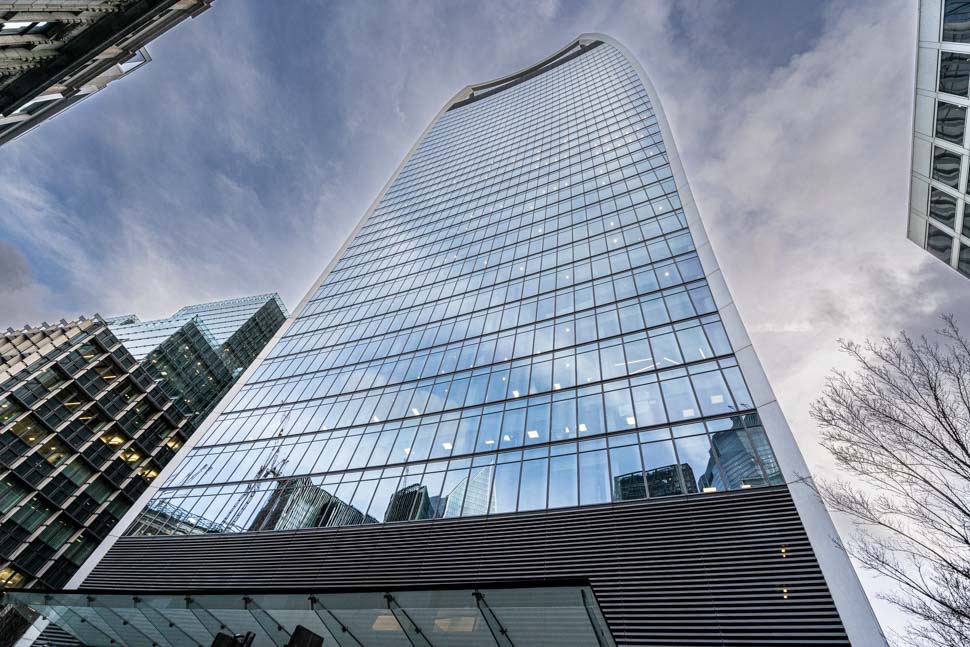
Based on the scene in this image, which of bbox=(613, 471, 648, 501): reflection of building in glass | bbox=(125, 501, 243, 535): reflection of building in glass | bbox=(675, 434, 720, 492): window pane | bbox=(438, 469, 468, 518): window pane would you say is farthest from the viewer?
bbox=(125, 501, 243, 535): reflection of building in glass

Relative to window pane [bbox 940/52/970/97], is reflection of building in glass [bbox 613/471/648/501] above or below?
below

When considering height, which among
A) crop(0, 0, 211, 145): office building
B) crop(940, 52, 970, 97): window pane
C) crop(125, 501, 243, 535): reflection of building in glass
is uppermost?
crop(940, 52, 970, 97): window pane

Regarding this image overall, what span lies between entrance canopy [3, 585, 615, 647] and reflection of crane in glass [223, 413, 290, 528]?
9160 millimetres

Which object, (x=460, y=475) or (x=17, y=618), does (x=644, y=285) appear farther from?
(x=17, y=618)

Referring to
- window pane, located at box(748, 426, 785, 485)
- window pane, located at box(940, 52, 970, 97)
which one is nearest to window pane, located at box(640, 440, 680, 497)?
window pane, located at box(748, 426, 785, 485)

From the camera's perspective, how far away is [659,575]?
1155 centimetres

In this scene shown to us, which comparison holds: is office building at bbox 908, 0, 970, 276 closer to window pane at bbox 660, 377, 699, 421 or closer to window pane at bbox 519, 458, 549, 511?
window pane at bbox 660, 377, 699, 421

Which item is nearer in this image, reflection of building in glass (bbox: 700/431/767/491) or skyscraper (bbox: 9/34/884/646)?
skyscraper (bbox: 9/34/884/646)

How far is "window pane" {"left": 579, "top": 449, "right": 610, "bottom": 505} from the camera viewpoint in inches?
582

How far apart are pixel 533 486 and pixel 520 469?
107 cm

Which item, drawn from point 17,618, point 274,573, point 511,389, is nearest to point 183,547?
point 17,618

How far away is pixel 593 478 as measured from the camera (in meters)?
15.5

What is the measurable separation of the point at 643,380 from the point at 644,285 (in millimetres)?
7513

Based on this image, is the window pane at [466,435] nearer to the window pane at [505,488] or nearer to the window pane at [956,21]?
the window pane at [505,488]
